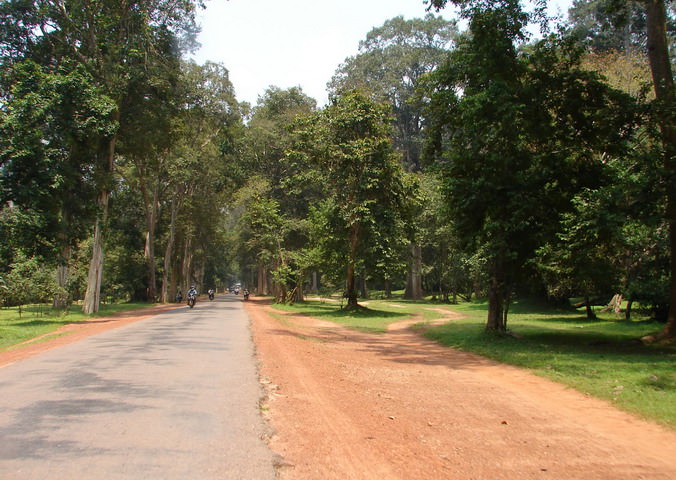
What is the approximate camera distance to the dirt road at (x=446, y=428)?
506 cm

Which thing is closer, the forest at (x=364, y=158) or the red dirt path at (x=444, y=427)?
the red dirt path at (x=444, y=427)

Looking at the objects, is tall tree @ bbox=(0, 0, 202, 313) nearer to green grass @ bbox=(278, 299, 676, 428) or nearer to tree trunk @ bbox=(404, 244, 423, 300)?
green grass @ bbox=(278, 299, 676, 428)

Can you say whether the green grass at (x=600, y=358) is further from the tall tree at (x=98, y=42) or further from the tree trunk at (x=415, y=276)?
the tree trunk at (x=415, y=276)

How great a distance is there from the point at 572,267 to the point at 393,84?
40.0 m

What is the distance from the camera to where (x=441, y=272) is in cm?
4856

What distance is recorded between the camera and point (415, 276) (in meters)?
53.8

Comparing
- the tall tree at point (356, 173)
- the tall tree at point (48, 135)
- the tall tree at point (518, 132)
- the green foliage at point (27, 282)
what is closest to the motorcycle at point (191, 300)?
the green foliage at point (27, 282)

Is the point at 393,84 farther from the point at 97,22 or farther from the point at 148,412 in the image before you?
the point at 148,412

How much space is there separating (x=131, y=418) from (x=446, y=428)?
386 centimetres

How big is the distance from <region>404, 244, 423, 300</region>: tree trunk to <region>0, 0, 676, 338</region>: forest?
104cm

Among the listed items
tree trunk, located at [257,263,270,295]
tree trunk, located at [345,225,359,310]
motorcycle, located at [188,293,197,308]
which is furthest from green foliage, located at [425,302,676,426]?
tree trunk, located at [257,263,270,295]

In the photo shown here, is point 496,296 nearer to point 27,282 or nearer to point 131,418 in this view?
point 131,418

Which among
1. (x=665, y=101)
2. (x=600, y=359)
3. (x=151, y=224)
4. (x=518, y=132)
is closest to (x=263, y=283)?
(x=151, y=224)

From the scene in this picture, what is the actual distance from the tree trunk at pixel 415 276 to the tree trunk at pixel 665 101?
3502cm
